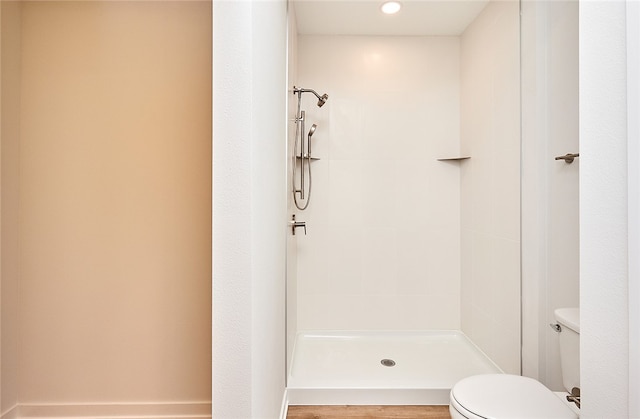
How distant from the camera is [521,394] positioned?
145 centimetres

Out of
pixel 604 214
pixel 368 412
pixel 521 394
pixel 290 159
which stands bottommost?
pixel 368 412

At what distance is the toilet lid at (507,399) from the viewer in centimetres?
132

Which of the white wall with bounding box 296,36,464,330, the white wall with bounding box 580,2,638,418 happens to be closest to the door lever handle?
the white wall with bounding box 580,2,638,418

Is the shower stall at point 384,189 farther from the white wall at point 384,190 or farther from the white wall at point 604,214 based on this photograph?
the white wall at point 604,214

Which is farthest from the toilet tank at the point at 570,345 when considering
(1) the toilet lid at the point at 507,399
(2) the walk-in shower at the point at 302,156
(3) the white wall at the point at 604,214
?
(2) the walk-in shower at the point at 302,156

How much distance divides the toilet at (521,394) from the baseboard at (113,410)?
3.77ft

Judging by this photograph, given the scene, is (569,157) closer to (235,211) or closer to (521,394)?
(521,394)

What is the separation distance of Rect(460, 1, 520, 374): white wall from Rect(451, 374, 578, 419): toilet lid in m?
0.63

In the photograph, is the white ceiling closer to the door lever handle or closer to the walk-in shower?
the walk-in shower

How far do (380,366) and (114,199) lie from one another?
169cm

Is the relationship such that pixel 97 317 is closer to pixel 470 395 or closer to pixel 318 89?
pixel 470 395

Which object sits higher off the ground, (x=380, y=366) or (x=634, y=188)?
(x=634, y=188)

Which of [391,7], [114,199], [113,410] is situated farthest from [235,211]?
[391,7]

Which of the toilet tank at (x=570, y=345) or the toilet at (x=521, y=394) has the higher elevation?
the toilet tank at (x=570, y=345)
